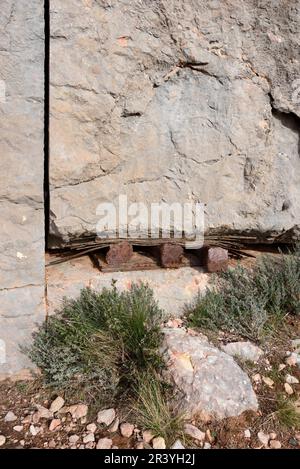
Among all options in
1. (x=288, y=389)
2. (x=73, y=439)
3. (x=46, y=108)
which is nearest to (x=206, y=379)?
(x=288, y=389)

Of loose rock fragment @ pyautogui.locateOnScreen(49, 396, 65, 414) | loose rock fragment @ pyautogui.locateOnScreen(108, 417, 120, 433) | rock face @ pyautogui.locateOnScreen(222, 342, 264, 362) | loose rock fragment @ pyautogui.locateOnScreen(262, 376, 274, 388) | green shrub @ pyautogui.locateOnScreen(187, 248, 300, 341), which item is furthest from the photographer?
green shrub @ pyautogui.locateOnScreen(187, 248, 300, 341)

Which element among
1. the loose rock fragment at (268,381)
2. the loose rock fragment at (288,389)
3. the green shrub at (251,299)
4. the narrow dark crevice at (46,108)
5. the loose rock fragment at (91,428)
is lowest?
the loose rock fragment at (91,428)

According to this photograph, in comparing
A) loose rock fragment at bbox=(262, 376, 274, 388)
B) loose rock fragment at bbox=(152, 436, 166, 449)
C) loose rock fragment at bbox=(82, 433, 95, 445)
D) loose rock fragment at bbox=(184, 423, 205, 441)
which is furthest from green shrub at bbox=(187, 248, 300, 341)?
loose rock fragment at bbox=(82, 433, 95, 445)

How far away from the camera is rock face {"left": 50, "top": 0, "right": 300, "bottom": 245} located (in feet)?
7.06

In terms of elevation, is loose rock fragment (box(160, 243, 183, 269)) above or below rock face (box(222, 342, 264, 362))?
above

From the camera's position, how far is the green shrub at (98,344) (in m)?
2.17

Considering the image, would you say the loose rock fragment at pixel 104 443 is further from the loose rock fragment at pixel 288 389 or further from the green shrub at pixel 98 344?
the loose rock fragment at pixel 288 389

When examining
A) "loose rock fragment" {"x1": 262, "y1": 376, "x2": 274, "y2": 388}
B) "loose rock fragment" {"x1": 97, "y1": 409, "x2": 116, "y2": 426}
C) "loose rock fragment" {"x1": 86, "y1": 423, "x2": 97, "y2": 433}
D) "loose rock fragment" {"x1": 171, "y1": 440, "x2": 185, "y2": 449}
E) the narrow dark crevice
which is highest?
the narrow dark crevice

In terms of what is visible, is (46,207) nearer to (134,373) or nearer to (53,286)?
(53,286)

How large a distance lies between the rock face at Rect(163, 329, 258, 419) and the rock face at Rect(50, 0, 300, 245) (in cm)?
76

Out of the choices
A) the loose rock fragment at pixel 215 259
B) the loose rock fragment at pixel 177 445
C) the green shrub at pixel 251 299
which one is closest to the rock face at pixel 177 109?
the loose rock fragment at pixel 215 259

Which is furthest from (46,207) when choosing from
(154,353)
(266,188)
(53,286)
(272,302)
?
(272,302)

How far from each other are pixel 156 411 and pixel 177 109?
159cm

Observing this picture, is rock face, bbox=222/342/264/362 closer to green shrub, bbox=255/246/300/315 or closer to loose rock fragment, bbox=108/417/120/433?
green shrub, bbox=255/246/300/315
